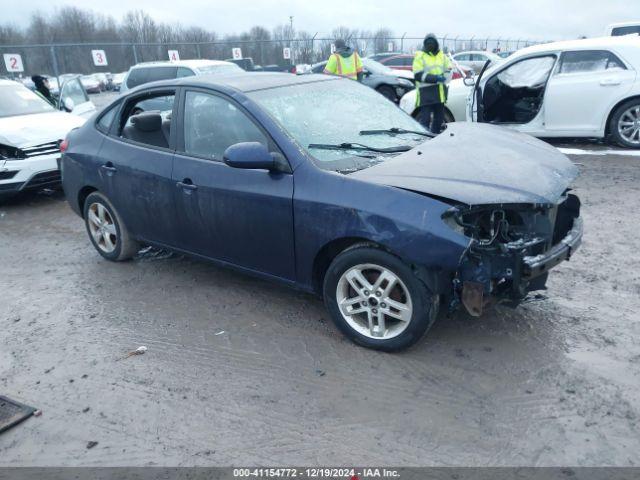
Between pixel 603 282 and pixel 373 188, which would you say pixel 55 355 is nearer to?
pixel 373 188

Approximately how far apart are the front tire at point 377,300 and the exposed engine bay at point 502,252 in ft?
0.83

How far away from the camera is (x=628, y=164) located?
7.65 metres

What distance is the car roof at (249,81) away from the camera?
4.12m

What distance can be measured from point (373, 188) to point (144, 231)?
7.80ft

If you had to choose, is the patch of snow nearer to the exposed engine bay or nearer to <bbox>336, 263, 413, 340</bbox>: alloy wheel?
the exposed engine bay

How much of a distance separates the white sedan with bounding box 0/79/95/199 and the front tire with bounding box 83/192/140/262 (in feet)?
7.98

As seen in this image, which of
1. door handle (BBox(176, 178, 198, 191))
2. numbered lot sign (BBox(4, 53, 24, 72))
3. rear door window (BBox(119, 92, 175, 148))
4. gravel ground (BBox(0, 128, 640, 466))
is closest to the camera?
gravel ground (BBox(0, 128, 640, 466))

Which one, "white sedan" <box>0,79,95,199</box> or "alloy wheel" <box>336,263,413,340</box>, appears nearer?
"alloy wheel" <box>336,263,413,340</box>

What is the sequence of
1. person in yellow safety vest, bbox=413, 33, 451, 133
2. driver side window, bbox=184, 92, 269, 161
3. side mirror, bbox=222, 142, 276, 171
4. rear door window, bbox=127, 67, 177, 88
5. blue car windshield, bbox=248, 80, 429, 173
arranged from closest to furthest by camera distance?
side mirror, bbox=222, 142, 276, 171
blue car windshield, bbox=248, 80, 429, 173
driver side window, bbox=184, 92, 269, 161
person in yellow safety vest, bbox=413, 33, 451, 133
rear door window, bbox=127, 67, 177, 88

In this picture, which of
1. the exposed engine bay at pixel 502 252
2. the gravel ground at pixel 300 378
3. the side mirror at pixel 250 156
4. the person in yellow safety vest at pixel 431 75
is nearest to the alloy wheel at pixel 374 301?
the gravel ground at pixel 300 378

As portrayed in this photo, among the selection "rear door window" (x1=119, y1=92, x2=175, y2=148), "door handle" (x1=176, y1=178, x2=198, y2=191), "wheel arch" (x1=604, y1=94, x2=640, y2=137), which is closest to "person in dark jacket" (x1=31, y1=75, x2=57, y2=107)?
"rear door window" (x1=119, y1=92, x2=175, y2=148)

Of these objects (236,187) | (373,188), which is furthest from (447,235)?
(236,187)

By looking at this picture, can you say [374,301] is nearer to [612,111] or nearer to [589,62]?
[612,111]

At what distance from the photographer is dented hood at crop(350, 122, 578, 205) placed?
123 inches
